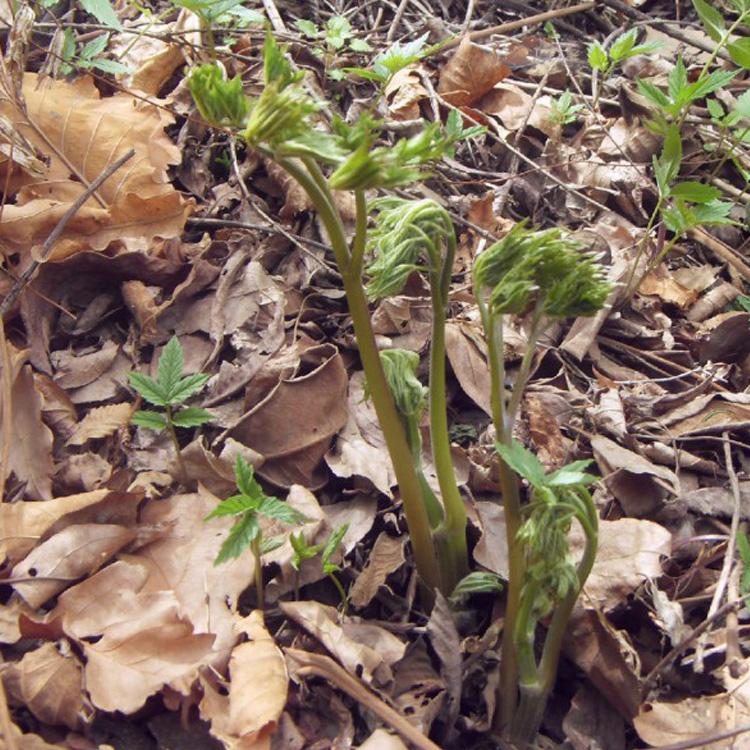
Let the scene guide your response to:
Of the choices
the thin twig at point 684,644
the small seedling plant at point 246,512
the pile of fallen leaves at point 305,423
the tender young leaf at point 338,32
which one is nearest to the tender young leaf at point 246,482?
the small seedling plant at point 246,512

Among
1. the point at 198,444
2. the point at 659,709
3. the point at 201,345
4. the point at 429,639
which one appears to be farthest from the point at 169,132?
the point at 659,709

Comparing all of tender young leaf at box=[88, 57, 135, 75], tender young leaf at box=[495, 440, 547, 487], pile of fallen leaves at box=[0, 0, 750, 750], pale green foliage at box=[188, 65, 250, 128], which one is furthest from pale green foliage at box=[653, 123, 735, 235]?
tender young leaf at box=[88, 57, 135, 75]

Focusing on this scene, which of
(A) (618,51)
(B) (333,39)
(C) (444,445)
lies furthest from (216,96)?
(A) (618,51)

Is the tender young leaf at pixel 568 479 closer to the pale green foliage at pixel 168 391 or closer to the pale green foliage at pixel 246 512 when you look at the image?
the pale green foliage at pixel 246 512

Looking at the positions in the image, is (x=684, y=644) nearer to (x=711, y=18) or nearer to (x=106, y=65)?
(x=711, y=18)

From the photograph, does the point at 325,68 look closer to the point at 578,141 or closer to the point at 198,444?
the point at 578,141

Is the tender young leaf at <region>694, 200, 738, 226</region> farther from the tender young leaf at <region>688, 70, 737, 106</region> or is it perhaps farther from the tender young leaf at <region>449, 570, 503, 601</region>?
the tender young leaf at <region>449, 570, 503, 601</region>

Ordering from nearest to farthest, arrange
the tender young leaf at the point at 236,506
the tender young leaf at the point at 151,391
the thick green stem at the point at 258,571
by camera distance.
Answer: the tender young leaf at the point at 236,506, the thick green stem at the point at 258,571, the tender young leaf at the point at 151,391
